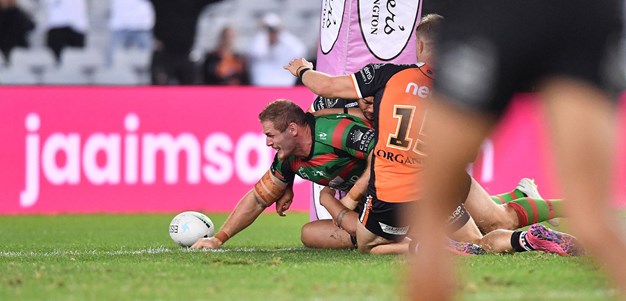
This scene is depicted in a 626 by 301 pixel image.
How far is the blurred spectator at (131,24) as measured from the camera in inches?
545

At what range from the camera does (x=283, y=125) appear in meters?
7.12

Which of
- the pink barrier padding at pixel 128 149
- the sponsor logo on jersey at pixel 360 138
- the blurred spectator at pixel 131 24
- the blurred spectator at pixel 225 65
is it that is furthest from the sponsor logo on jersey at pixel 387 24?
the blurred spectator at pixel 131 24

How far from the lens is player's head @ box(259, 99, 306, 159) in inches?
281

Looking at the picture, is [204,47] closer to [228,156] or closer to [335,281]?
[228,156]

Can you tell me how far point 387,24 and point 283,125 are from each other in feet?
4.20

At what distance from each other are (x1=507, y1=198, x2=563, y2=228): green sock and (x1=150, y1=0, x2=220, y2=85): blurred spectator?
21.4 feet

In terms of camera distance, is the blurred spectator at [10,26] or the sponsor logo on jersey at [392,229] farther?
the blurred spectator at [10,26]

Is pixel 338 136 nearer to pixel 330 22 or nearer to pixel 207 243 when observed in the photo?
pixel 207 243

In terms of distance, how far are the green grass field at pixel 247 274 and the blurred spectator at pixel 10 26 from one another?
19.0ft

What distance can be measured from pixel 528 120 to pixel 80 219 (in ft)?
15.0

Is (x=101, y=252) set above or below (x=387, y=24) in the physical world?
below

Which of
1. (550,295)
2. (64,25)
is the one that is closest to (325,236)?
(550,295)

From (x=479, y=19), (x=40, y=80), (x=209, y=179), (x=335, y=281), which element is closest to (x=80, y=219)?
(x=209, y=179)

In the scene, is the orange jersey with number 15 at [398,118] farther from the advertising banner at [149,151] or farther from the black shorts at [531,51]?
the advertising banner at [149,151]
